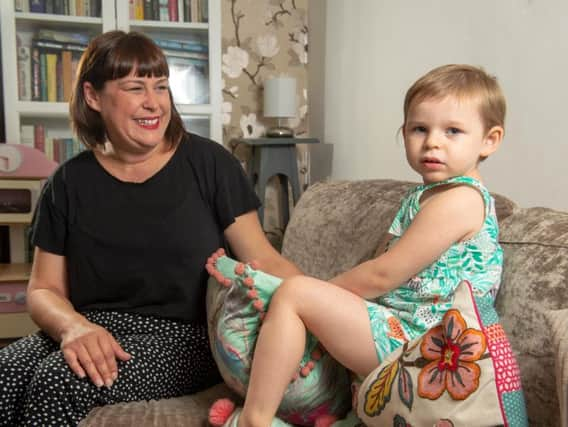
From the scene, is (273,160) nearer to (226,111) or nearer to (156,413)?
(226,111)

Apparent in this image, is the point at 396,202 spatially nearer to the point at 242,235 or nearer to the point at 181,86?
Answer: the point at 242,235

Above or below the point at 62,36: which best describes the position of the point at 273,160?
below

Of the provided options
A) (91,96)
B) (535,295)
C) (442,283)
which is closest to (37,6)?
(91,96)

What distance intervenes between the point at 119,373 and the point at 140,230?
320mm

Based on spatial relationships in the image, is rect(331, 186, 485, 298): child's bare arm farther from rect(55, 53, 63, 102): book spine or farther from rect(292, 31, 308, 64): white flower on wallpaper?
rect(292, 31, 308, 64): white flower on wallpaper

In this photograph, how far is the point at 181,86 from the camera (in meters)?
3.36

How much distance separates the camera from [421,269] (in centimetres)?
106

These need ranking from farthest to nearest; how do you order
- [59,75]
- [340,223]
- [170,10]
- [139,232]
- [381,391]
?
1. [170,10]
2. [59,75]
3. [340,223]
4. [139,232]
5. [381,391]

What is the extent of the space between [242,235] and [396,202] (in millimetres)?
386

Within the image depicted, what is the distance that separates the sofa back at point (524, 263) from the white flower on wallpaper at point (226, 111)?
2173 millimetres

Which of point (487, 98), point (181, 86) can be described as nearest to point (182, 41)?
point (181, 86)

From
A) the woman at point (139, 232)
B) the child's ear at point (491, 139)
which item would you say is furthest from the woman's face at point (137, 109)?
the child's ear at point (491, 139)

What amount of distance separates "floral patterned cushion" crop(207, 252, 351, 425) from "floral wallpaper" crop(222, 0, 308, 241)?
240 centimetres

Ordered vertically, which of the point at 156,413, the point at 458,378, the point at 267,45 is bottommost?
the point at 156,413
